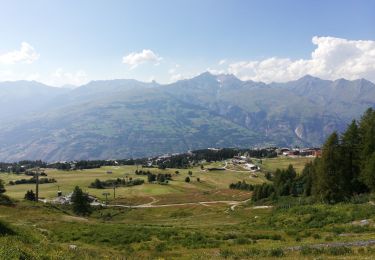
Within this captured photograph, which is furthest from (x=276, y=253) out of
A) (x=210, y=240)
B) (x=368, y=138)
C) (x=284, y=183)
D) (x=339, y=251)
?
(x=284, y=183)

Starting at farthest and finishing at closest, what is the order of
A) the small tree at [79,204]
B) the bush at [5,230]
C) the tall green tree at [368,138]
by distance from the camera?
the small tree at [79,204]
the tall green tree at [368,138]
the bush at [5,230]

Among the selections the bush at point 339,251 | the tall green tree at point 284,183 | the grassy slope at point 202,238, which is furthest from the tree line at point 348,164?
the bush at point 339,251

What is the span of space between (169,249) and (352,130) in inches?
2097

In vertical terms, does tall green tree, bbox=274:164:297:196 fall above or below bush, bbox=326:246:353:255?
below

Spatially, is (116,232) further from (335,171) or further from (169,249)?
(335,171)

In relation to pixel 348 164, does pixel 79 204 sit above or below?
below

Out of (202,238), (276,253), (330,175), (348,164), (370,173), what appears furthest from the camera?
(348,164)

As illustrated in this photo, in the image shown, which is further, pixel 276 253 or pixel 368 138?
pixel 368 138

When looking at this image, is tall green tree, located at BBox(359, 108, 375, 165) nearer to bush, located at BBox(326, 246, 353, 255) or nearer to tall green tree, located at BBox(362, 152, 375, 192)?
tall green tree, located at BBox(362, 152, 375, 192)

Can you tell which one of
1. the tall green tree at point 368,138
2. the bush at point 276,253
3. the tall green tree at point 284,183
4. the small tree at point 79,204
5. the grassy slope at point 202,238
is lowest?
the small tree at point 79,204

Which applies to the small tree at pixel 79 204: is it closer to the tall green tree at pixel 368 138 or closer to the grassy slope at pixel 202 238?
the grassy slope at pixel 202 238

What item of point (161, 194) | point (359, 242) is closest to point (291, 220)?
point (359, 242)

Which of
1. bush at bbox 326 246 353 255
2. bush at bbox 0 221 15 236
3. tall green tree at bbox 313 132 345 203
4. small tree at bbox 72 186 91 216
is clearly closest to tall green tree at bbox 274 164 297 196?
tall green tree at bbox 313 132 345 203

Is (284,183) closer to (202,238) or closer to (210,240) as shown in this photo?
(202,238)
